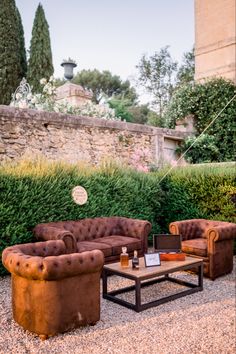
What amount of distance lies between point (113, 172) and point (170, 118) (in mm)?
6009

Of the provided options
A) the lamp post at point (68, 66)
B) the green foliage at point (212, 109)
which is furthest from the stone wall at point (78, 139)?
the lamp post at point (68, 66)

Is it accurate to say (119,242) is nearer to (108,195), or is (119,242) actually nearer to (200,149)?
(108,195)

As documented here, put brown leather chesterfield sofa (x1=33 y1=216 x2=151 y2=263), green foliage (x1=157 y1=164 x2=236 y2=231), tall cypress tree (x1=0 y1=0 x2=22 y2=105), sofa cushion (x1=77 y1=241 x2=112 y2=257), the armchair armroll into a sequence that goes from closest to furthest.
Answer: brown leather chesterfield sofa (x1=33 y1=216 x2=151 y2=263)
sofa cushion (x1=77 y1=241 x2=112 y2=257)
the armchair armroll
green foliage (x1=157 y1=164 x2=236 y2=231)
tall cypress tree (x1=0 y1=0 x2=22 y2=105)

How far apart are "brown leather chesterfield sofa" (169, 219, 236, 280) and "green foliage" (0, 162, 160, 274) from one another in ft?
4.68

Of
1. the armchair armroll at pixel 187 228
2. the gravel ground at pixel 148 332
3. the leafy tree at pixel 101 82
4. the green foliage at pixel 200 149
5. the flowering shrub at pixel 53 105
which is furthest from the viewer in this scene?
the leafy tree at pixel 101 82

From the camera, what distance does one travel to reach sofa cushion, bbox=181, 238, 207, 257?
5391 mm

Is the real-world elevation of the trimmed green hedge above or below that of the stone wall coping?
below

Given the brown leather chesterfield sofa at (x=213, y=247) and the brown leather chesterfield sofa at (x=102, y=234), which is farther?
the brown leather chesterfield sofa at (x=213, y=247)

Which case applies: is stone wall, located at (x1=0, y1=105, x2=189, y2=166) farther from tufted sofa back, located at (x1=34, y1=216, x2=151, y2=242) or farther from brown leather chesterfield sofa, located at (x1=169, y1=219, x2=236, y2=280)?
brown leather chesterfield sofa, located at (x1=169, y1=219, x2=236, y2=280)

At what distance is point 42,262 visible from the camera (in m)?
3.36

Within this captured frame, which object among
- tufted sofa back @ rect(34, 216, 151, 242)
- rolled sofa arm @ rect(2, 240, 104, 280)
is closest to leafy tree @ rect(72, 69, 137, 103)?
tufted sofa back @ rect(34, 216, 151, 242)

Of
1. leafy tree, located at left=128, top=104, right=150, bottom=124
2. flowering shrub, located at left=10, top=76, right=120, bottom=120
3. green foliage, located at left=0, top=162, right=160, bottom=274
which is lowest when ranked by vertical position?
green foliage, located at left=0, top=162, right=160, bottom=274

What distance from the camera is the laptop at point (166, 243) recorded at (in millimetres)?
4801

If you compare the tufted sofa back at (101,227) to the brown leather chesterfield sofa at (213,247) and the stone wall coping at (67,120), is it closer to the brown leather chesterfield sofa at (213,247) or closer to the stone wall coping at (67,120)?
the brown leather chesterfield sofa at (213,247)
